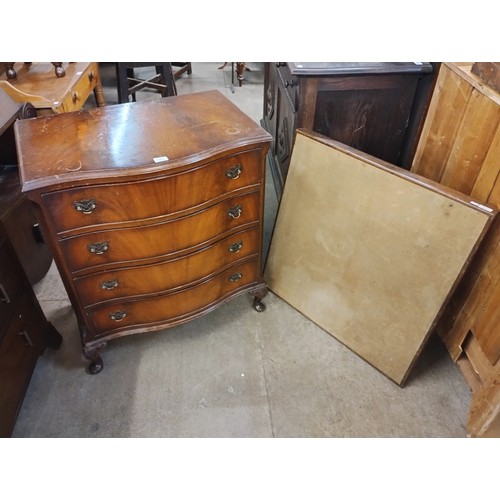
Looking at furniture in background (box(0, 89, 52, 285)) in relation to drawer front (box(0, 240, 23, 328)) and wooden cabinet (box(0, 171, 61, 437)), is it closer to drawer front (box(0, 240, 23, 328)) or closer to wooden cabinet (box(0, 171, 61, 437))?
wooden cabinet (box(0, 171, 61, 437))

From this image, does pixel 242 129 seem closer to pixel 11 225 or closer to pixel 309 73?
pixel 309 73

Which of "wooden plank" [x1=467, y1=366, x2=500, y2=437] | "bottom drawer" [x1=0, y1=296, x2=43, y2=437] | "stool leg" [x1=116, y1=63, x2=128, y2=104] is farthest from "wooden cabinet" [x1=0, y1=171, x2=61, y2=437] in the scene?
"wooden plank" [x1=467, y1=366, x2=500, y2=437]

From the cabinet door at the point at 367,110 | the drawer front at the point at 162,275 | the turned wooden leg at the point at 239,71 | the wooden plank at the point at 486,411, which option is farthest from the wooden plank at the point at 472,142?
the turned wooden leg at the point at 239,71

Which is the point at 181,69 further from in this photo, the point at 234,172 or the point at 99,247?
the point at 99,247

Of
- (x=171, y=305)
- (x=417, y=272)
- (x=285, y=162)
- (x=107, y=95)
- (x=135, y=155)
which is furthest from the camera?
(x=107, y=95)

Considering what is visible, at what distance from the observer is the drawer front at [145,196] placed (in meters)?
1.16

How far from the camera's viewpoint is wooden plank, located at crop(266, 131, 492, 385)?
135 cm

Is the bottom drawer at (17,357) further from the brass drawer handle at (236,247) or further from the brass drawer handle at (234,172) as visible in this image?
the brass drawer handle at (234,172)

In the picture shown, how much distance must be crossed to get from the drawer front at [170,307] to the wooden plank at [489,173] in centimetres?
89

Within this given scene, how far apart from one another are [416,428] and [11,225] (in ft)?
6.10

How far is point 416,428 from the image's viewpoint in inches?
58.1

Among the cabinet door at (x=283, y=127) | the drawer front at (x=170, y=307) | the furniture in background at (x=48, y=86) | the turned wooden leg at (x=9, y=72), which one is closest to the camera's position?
the drawer front at (x=170, y=307)

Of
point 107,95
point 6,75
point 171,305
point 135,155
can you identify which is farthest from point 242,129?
point 107,95

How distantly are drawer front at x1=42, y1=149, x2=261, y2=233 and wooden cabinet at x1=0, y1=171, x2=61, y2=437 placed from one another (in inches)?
14.8
